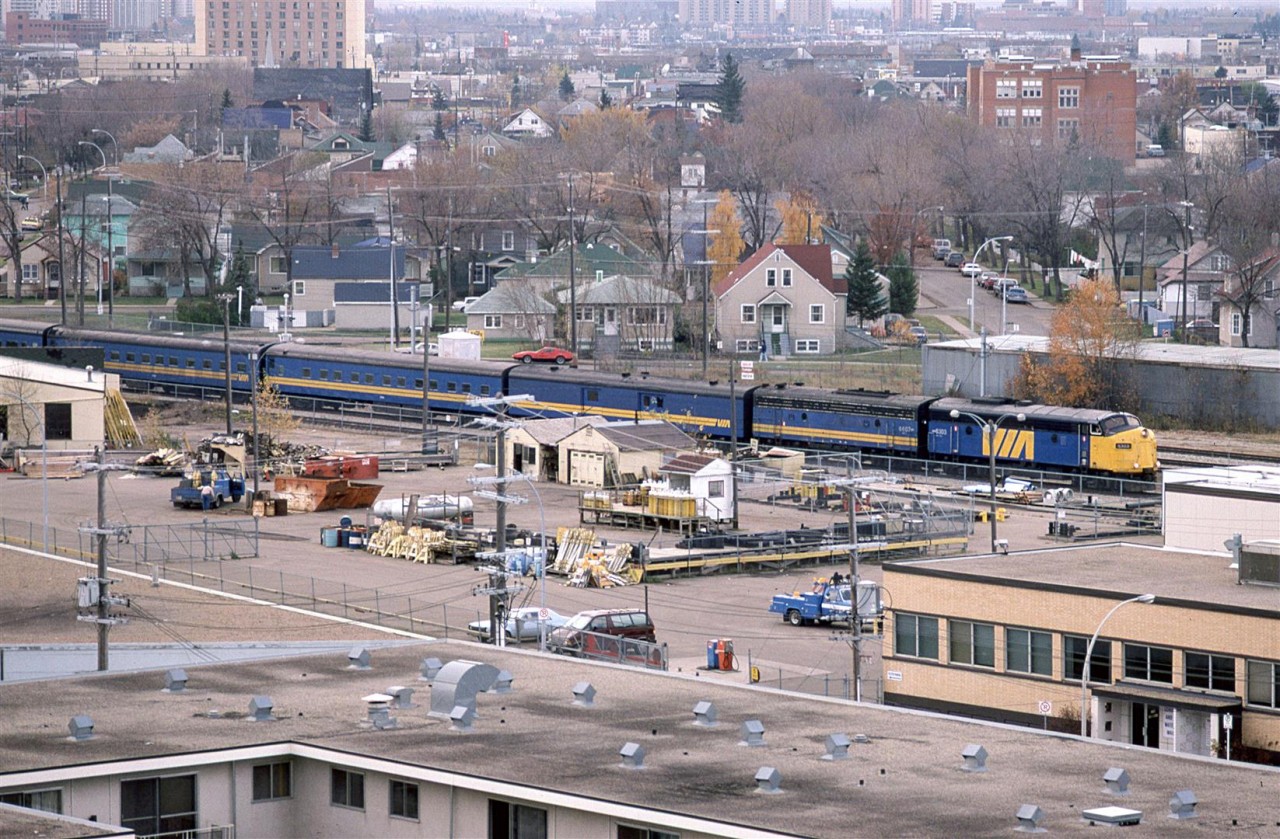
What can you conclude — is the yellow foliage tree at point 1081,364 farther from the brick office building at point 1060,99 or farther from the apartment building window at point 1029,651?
the brick office building at point 1060,99

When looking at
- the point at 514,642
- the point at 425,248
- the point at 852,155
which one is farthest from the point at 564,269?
the point at 514,642

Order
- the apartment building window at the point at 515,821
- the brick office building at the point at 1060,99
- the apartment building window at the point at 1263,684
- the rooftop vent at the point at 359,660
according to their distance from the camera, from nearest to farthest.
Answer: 1. the apartment building window at the point at 515,821
2. the rooftop vent at the point at 359,660
3. the apartment building window at the point at 1263,684
4. the brick office building at the point at 1060,99

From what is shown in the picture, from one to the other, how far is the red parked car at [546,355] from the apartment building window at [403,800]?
181ft

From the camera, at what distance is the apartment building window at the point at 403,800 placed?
74.1 ft

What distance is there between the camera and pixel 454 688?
2491cm

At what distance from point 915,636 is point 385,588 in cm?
1407

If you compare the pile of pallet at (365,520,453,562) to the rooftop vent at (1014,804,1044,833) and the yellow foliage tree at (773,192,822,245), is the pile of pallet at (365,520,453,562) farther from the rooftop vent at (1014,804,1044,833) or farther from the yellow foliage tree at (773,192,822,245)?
the yellow foliage tree at (773,192,822,245)

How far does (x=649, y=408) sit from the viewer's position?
67.9 metres

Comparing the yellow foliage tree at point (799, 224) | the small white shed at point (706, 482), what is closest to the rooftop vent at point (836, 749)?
the small white shed at point (706, 482)

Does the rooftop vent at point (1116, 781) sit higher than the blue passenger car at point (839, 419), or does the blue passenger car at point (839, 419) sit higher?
the blue passenger car at point (839, 419)

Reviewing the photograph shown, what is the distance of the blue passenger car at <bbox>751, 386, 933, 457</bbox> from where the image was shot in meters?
62.8

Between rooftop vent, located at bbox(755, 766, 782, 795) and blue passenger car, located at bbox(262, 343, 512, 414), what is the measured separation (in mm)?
49004

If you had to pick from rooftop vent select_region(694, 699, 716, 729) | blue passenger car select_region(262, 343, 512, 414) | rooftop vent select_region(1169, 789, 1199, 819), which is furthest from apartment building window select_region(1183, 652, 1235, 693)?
blue passenger car select_region(262, 343, 512, 414)

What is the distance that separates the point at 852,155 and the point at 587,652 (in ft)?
334
